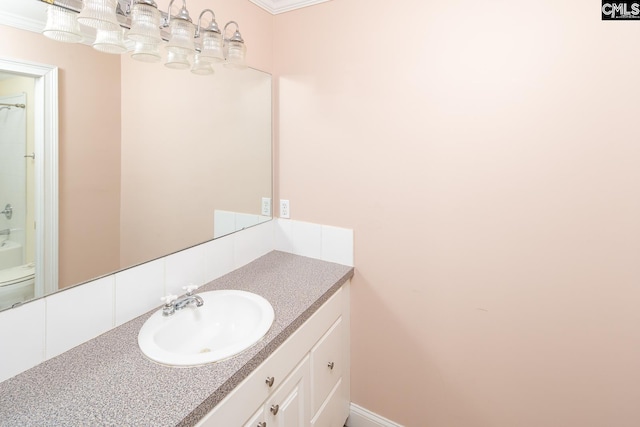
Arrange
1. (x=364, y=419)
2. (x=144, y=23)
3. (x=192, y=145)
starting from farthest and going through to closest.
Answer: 1. (x=364, y=419)
2. (x=192, y=145)
3. (x=144, y=23)

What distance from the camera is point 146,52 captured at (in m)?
1.08

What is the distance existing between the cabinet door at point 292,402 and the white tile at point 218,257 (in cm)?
58

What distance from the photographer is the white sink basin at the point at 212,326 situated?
1.02 metres

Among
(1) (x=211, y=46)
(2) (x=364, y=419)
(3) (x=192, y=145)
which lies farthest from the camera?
(2) (x=364, y=419)

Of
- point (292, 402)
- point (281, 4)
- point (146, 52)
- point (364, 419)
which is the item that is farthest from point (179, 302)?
point (281, 4)

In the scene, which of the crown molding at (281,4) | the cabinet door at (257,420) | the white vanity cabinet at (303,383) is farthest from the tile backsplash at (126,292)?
the crown molding at (281,4)

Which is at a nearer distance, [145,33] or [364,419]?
[145,33]

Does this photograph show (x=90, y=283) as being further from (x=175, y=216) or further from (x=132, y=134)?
(x=132, y=134)

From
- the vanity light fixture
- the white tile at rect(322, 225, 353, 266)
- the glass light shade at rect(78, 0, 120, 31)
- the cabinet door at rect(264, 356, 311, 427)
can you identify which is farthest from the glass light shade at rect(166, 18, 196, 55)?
the cabinet door at rect(264, 356, 311, 427)

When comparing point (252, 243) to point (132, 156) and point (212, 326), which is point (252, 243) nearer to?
point (212, 326)

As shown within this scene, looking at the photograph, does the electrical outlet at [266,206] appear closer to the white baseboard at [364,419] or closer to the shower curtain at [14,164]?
the shower curtain at [14,164]

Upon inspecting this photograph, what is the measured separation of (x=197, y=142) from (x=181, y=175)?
0.18 metres

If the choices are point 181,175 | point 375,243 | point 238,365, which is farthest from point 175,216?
point 375,243

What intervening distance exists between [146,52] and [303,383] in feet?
4.41
